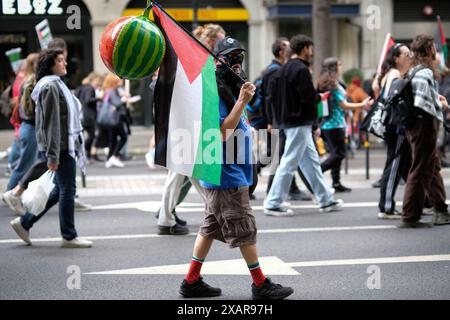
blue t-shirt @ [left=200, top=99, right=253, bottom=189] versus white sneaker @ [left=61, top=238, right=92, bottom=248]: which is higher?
blue t-shirt @ [left=200, top=99, right=253, bottom=189]

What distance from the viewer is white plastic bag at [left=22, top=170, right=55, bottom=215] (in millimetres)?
8062

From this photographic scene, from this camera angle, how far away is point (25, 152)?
1055 cm

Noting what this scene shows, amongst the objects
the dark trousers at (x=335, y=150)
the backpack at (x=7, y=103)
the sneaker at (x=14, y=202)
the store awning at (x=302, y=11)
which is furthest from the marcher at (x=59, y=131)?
the store awning at (x=302, y=11)

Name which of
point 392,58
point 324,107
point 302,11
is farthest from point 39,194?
point 302,11

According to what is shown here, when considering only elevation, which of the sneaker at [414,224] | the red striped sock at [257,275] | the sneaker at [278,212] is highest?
the red striped sock at [257,275]

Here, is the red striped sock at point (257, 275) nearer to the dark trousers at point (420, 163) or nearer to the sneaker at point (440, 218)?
the dark trousers at point (420, 163)

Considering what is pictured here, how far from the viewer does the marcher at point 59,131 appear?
7.78 m

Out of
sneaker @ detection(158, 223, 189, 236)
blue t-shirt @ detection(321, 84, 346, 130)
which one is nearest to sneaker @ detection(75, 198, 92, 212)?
sneaker @ detection(158, 223, 189, 236)

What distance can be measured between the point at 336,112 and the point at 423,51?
334 cm

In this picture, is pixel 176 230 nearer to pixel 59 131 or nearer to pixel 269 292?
pixel 59 131

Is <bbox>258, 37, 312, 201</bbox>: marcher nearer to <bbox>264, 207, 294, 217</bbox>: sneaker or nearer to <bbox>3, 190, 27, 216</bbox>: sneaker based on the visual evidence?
<bbox>264, 207, 294, 217</bbox>: sneaker

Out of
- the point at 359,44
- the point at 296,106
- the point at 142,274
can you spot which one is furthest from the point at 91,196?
the point at 359,44

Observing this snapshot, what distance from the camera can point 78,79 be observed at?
1038 inches

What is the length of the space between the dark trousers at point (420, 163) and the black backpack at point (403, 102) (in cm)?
8
